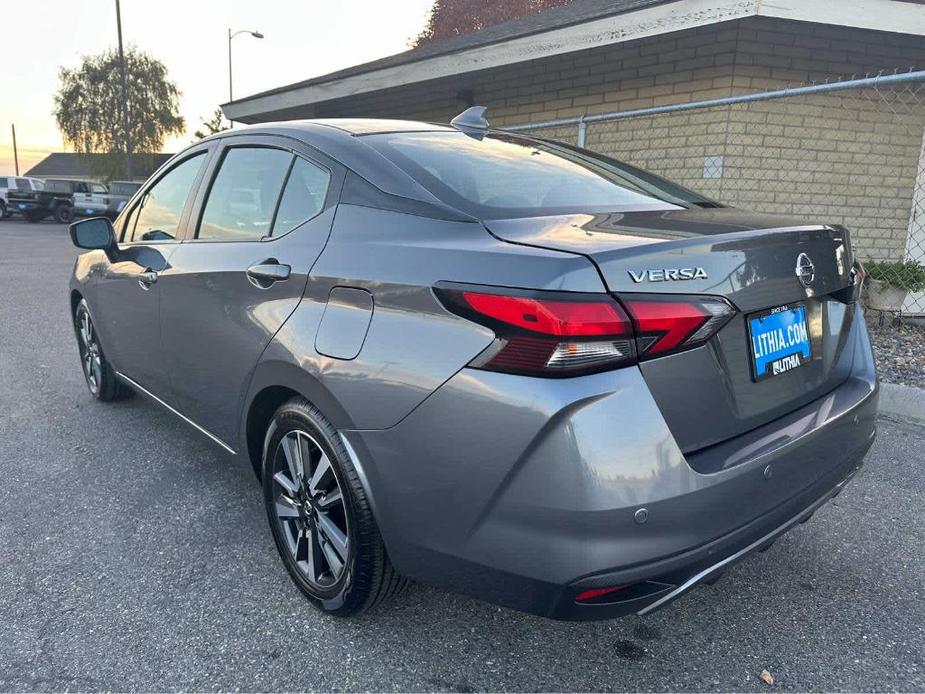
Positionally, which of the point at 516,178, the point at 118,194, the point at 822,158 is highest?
the point at 822,158

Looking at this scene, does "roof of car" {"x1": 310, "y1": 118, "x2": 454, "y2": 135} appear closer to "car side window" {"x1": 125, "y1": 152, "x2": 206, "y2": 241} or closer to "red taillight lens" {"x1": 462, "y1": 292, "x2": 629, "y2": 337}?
"car side window" {"x1": 125, "y1": 152, "x2": 206, "y2": 241}

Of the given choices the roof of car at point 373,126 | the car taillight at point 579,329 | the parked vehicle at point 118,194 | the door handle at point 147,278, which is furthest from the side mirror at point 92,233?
the parked vehicle at point 118,194

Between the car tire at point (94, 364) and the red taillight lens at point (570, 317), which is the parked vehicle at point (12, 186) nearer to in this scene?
the car tire at point (94, 364)

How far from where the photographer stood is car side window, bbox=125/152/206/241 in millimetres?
3090

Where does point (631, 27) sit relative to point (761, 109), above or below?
above

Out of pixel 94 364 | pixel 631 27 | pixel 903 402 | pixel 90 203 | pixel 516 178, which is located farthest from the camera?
pixel 90 203

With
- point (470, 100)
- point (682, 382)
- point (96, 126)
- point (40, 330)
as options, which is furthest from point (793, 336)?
point (96, 126)

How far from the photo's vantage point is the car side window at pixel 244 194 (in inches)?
98.5

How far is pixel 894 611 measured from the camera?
88.7 inches

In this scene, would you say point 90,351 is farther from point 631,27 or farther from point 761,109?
point 761,109

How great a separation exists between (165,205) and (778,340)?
9.15ft

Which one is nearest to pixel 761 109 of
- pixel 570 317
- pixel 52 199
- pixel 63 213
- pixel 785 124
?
pixel 785 124

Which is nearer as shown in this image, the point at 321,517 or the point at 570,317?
the point at 570,317

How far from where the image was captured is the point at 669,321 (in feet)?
5.10
